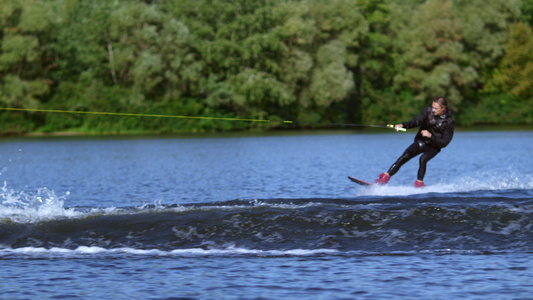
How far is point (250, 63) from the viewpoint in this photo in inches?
3022

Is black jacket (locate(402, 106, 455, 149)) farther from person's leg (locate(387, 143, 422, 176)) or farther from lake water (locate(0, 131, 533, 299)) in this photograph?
lake water (locate(0, 131, 533, 299))

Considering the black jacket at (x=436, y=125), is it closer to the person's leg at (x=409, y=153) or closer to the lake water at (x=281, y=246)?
the person's leg at (x=409, y=153)

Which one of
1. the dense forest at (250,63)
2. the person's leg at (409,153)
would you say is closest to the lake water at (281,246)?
the person's leg at (409,153)

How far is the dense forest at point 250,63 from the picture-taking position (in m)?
73.0

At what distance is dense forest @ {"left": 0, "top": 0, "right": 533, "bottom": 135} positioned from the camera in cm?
7300

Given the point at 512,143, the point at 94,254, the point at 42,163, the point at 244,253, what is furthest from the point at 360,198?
the point at 512,143

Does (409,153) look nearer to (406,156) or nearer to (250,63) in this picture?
(406,156)

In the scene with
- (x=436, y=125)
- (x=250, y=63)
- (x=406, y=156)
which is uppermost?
(x=250, y=63)

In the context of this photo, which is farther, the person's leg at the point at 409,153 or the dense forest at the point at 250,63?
the dense forest at the point at 250,63

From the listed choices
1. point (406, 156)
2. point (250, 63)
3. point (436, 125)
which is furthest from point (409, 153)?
point (250, 63)

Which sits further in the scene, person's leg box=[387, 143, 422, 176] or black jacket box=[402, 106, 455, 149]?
person's leg box=[387, 143, 422, 176]

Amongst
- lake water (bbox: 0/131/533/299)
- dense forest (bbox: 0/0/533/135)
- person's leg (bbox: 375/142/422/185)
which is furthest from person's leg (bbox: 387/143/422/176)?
dense forest (bbox: 0/0/533/135)

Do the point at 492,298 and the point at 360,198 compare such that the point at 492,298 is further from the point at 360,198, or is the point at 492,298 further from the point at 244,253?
the point at 360,198

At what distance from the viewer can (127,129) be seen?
247 ft
